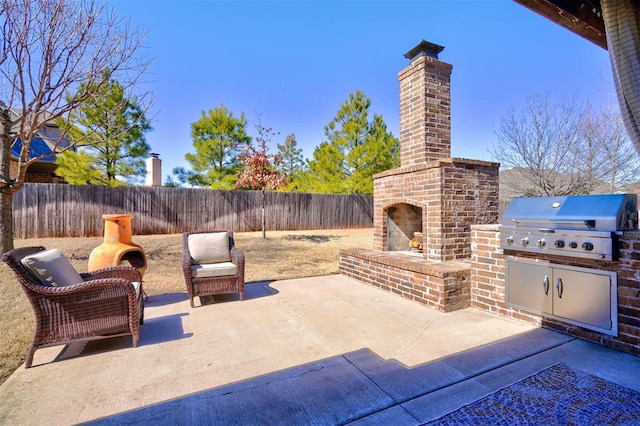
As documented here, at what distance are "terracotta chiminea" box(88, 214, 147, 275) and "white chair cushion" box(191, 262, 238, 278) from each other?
2.99 feet

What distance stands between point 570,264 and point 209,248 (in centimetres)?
424

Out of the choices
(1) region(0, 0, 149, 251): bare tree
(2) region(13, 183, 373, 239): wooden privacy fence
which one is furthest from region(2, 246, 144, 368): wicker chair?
(2) region(13, 183, 373, 239): wooden privacy fence

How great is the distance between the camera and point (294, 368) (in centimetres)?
231

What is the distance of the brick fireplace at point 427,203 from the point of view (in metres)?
3.84

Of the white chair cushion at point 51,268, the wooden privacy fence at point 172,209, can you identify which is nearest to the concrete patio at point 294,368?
the white chair cushion at point 51,268

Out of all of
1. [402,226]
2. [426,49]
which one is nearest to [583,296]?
[402,226]

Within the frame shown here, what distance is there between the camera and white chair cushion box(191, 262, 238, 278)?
12.7 ft

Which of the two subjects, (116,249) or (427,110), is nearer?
(116,249)

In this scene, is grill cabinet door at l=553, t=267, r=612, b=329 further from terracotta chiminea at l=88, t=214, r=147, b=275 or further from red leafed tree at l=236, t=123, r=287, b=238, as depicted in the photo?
red leafed tree at l=236, t=123, r=287, b=238

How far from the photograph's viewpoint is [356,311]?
3.58m

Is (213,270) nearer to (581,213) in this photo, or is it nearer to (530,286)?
(530,286)

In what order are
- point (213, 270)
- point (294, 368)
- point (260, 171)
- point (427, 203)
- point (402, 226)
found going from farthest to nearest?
1. point (260, 171)
2. point (402, 226)
3. point (427, 203)
4. point (213, 270)
5. point (294, 368)

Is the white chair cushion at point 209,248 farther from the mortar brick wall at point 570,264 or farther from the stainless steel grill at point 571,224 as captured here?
the stainless steel grill at point 571,224

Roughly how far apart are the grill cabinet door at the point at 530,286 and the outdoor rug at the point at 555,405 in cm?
92
